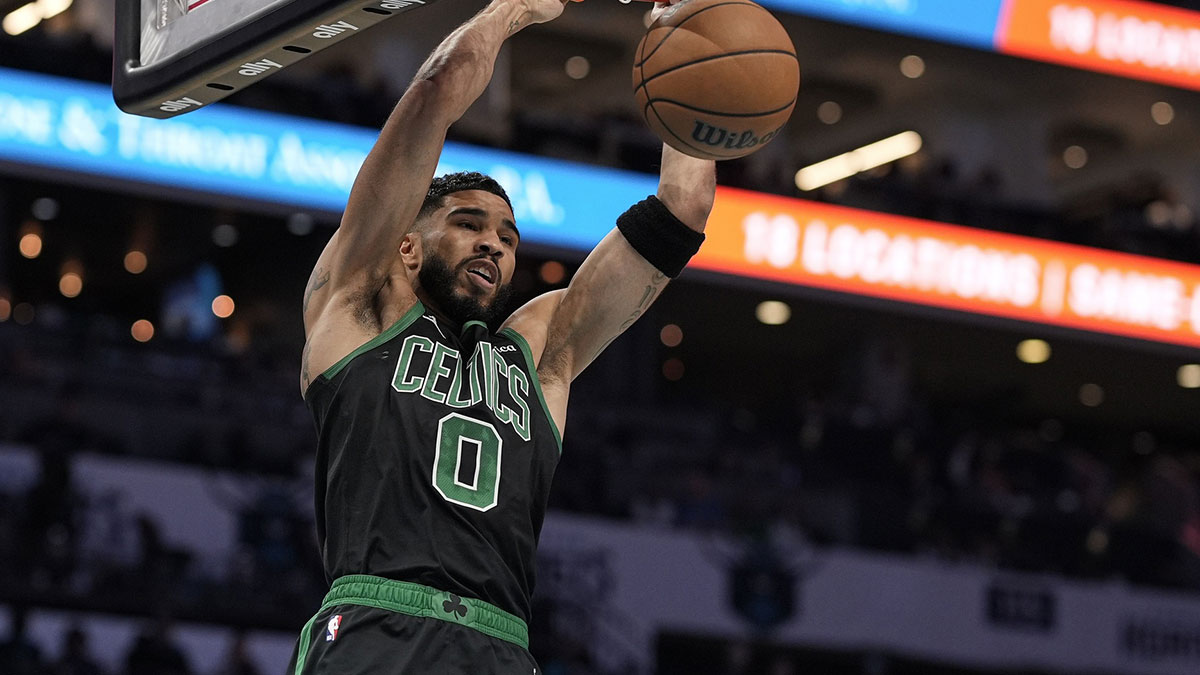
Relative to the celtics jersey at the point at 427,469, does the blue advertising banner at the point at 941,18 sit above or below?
above

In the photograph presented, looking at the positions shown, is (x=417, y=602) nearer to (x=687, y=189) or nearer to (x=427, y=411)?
(x=427, y=411)

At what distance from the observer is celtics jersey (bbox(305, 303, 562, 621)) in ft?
11.5

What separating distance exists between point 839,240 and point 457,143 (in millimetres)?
Answer: 4177

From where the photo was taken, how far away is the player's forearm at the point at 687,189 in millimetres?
4168

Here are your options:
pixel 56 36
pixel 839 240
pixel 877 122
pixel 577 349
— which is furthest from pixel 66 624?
pixel 877 122

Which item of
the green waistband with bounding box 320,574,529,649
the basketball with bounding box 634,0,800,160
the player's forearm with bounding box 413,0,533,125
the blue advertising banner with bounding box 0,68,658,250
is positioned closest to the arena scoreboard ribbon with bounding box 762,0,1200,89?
the blue advertising banner with bounding box 0,68,658,250

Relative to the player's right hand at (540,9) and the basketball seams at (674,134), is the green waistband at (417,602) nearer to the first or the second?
the basketball seams at (674,134)

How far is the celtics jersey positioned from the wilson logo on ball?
0.75m

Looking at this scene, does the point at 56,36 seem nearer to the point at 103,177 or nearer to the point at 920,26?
the point at 103,177

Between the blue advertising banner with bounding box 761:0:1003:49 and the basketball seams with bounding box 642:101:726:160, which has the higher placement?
the blue advertising banner with bounding box 761:0:1003:49

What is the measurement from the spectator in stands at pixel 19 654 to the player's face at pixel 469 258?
7.76 metres

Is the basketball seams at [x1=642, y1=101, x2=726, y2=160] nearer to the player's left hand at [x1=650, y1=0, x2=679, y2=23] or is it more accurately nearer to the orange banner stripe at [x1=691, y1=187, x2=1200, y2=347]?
the player's left hand at [x1=650, y1=0, x2=679, y2=23]

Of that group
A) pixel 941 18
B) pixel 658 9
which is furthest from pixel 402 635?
pixel 941 18

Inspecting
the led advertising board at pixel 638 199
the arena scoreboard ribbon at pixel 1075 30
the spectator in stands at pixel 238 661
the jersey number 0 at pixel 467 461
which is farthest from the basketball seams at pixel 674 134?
the arena scoreboard ribbon at pixel 1075 30
